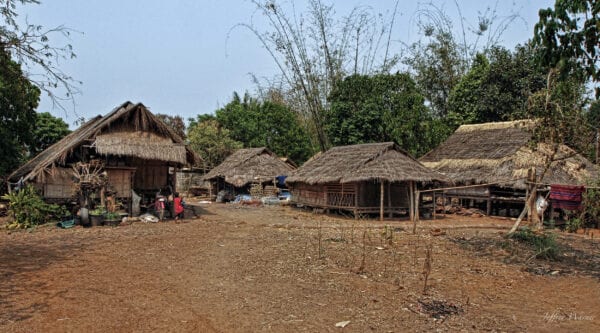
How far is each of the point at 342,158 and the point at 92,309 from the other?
15195mm

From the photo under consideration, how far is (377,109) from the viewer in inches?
975

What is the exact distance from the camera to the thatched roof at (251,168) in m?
27.1

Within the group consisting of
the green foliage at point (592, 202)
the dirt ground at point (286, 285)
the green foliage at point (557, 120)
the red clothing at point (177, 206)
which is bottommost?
the dirt ground at point (286, 285)

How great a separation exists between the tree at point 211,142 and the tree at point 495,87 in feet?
53.1

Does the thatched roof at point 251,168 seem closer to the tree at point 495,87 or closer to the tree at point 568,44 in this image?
the tree at point 495,87

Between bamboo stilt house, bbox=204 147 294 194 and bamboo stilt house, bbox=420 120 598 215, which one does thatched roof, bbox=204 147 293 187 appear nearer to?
bamboo stilt house, bbox=204 147 294 194

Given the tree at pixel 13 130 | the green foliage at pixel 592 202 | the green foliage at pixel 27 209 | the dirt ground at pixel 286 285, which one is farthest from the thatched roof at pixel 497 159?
the tree at pixel 13 130

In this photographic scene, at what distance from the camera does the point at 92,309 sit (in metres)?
5.66

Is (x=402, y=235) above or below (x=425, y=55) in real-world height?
below

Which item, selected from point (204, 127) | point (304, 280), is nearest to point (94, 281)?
point (304, 280)

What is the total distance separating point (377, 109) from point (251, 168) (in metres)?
8.61

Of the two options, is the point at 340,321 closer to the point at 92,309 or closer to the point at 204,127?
the point at 92,309

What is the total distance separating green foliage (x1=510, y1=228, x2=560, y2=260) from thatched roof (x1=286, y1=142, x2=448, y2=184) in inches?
226

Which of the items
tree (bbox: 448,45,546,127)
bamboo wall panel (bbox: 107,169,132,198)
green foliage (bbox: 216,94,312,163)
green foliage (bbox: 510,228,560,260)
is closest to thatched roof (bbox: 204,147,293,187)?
green foliage (bbox: 216,94,312,163)
